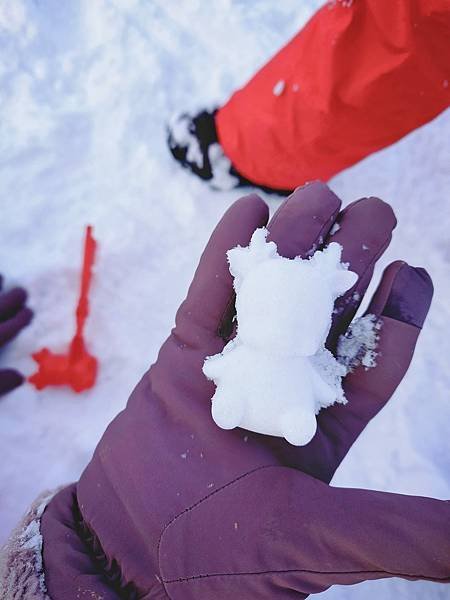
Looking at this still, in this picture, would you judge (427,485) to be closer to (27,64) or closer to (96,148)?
(96,148)

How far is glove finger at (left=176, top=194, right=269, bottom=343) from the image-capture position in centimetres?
97

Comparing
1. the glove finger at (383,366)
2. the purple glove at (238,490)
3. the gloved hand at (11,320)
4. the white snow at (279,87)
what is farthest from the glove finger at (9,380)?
the white snow at (279,87)

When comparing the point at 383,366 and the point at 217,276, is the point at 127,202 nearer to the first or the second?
the point at 217,276

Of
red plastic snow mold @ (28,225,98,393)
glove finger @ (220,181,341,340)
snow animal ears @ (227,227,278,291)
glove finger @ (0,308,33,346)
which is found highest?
glove finger @ (220,181,341,340)

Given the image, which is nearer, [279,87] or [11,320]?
[279,87]

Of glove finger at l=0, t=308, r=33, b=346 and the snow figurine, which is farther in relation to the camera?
glove finger at l=0, t=308, r=33, b=346

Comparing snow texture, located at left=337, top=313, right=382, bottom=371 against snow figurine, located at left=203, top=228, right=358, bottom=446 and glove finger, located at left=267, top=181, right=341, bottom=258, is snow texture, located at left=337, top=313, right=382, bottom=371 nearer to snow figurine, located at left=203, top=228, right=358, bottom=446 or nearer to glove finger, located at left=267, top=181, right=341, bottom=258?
snow figurine, located at left=203, top=228, right=358, bottom=446

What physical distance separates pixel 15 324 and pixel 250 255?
813 mm

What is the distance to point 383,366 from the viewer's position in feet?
2.96

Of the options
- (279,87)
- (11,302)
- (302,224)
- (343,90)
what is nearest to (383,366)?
(302,224)

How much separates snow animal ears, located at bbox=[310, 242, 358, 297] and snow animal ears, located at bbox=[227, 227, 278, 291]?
0.08 meters

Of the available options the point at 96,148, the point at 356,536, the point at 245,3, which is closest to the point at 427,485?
the point at 356,536

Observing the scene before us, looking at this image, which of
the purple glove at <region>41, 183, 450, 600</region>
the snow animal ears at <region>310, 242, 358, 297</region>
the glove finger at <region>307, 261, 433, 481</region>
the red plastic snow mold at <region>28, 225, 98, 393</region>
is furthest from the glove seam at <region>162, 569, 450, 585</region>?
the red plastic snow mold at <region>28, 225, 98, 393</region>

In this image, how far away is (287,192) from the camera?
1555mm
